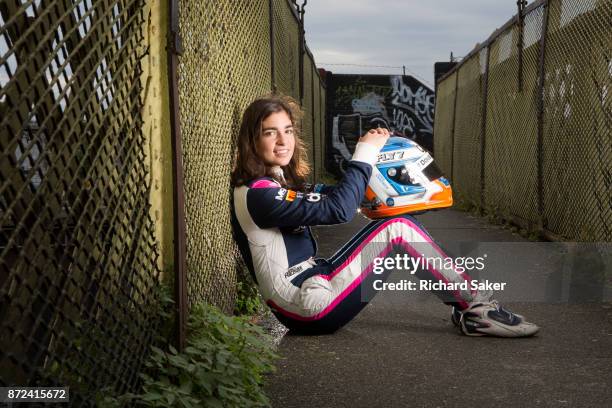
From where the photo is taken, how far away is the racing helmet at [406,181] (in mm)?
4117

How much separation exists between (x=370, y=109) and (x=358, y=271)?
2208 centimetres

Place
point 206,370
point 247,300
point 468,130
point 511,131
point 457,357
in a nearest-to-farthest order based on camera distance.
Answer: point 206,370
point 457,357
point 247,300
point 511,131
point 468,130

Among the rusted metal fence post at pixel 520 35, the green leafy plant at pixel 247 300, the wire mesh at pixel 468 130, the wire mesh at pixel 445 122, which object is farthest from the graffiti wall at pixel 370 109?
the green leafy plant at pixel 247 300

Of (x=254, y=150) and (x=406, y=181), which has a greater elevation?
(x=254, y=150)

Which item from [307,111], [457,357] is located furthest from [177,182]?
[307,111]

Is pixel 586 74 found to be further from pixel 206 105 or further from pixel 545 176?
pixel 206 105

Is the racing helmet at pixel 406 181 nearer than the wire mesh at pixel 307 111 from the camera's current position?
Yes

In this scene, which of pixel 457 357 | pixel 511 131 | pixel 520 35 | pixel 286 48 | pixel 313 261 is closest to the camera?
pixel 457 357

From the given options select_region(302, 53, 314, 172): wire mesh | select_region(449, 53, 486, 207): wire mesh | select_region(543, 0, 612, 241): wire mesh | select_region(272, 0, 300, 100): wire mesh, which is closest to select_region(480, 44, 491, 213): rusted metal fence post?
select_region(449, 53, 486, 207): wire mesh

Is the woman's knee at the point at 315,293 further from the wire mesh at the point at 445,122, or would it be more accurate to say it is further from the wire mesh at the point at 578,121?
the wire mesh at the point at 445,122

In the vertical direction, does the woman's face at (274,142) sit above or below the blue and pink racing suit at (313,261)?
above

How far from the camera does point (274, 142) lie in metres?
4.17

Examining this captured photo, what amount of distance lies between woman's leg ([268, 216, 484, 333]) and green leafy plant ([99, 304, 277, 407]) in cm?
73

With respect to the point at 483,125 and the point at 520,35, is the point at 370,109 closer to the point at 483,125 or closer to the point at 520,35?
the point at 483,125
